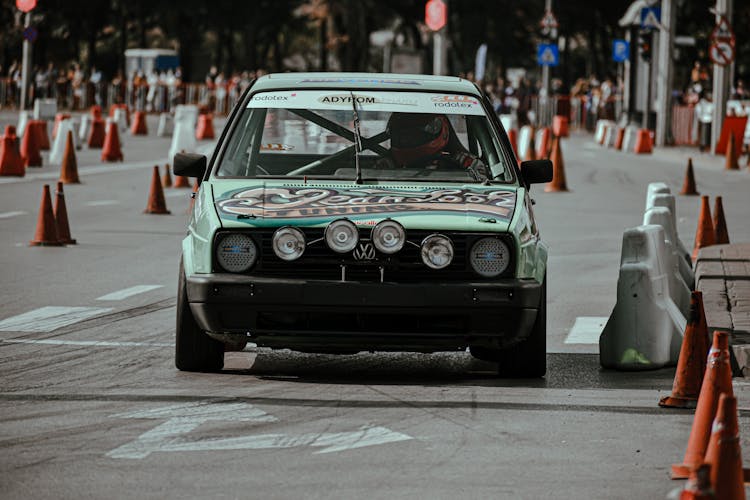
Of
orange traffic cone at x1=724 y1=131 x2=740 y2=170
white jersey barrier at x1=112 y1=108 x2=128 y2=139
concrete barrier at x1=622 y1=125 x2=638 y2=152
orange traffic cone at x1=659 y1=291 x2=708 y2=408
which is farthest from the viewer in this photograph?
white jersey barrier at x1=112 y1=108 x2=128 y2=139

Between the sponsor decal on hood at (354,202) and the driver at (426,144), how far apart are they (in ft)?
1.98

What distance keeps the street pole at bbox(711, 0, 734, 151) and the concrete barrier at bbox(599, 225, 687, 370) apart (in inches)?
1077

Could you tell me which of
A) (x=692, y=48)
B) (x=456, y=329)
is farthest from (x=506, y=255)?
(x=692, y=48)

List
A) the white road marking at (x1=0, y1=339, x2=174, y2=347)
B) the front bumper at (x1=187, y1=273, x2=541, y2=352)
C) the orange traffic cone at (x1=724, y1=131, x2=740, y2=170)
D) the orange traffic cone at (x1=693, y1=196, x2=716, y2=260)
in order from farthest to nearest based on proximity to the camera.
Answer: the orange traffic cone at (x1=724, y1=131, x2=740, y2=170) < the orange traffic cone at (x1=693, y1=196, x2=716, y2=260) < the white road marking at (x1=0, y1=339, x2=174, y2=347) < the front bumper at (x1=187, y1=273, x2=541, y2=352)

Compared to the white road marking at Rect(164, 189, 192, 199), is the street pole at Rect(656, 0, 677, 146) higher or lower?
higher

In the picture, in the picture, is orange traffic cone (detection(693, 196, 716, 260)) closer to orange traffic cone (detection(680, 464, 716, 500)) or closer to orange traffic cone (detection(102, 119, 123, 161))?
orange traffic cone (detection(680, 464, 716, 500))

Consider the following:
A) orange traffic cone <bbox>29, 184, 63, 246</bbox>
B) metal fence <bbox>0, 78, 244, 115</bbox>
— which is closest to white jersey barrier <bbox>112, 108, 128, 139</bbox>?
metal fence <bbox>0, 78, 244, 115</bbox>

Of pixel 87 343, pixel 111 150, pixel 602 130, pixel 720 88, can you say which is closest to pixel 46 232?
pixel 87 343

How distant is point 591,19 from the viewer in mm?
82312

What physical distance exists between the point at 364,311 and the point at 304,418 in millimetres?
852

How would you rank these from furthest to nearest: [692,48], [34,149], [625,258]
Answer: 1. [692,48]
2. [34,149]
3. [625,258]

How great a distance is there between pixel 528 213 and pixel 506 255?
1.48ft

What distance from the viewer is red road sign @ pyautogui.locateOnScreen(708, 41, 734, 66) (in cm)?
3391

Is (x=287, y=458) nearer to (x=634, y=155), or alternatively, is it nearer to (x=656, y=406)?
(x=656, y=406)
